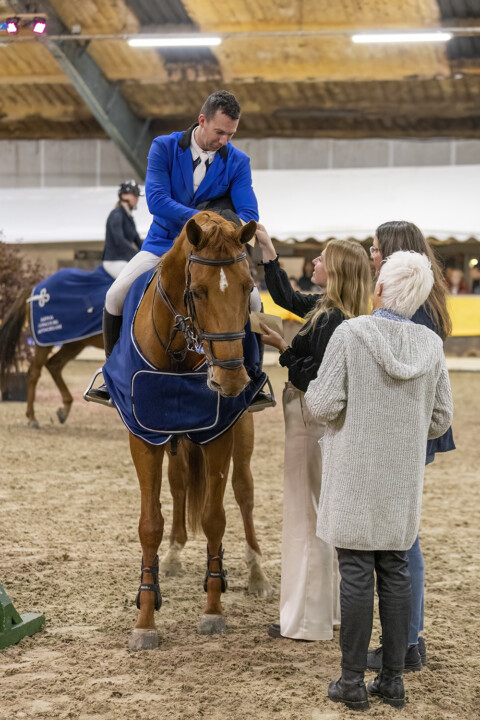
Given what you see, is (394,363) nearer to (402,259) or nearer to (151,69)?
(402,259)

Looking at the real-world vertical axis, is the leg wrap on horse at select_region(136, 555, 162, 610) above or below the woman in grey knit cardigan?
below

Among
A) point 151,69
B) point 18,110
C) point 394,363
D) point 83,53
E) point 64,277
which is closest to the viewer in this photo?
point 394,363

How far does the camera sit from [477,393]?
1178cm

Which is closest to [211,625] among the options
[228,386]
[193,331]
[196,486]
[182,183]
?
[196,486]

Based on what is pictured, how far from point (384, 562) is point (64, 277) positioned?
6.38 meters

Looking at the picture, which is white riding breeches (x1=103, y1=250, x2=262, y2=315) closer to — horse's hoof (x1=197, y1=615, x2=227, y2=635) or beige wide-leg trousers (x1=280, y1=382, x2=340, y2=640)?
beige wide-leg trousers (x1=280, y1=382, x2=340, y2=640)

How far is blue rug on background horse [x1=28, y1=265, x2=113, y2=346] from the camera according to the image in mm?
8305

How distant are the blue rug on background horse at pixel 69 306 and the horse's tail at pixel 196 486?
429 cm

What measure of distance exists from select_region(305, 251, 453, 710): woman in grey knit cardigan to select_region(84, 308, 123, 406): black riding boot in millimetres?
1405

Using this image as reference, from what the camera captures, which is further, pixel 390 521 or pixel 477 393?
pixel 477 393

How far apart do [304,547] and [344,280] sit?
3.62 ft

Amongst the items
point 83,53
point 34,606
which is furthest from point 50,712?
point 83,53

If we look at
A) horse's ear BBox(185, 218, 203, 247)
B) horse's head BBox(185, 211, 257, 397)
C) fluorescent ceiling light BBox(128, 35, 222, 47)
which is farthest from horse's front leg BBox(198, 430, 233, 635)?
fluorescent ceiling light BBox(128, 35, 222, 47)

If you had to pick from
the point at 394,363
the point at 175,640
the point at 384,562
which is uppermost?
the point at 394,363
